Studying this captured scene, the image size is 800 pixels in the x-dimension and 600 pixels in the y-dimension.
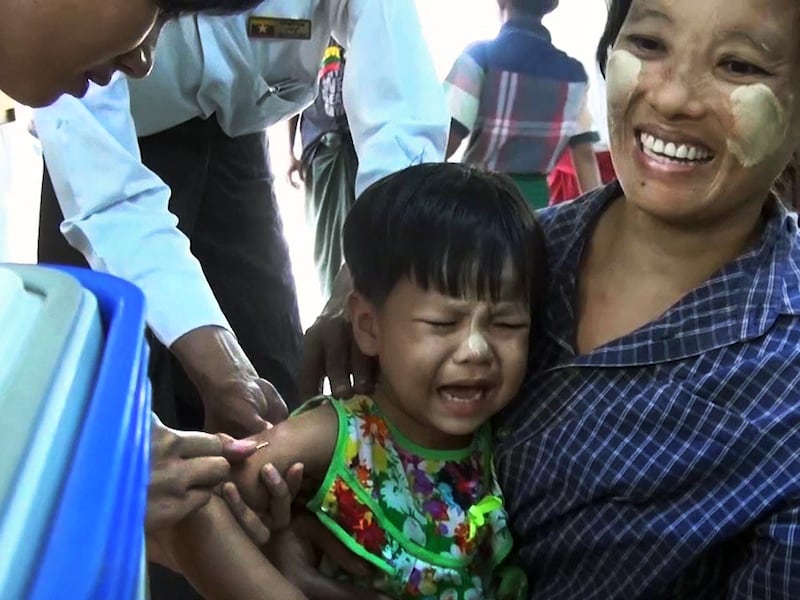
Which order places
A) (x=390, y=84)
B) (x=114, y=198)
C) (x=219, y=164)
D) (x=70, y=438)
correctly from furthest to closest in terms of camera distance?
1. (x=219, y=164)
2. (x=390, y=84)
3. (x=114, y=198)
4. (x=70, y=438)

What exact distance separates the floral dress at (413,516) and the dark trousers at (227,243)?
1.59 ft

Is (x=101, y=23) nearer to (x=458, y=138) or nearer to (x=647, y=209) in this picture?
(x=647, y=209)

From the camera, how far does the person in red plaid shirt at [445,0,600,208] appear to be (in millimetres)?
2684

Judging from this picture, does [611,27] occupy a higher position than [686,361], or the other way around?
[611,27]

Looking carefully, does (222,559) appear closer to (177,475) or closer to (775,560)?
(177,475)

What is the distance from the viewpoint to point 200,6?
0.85 metres

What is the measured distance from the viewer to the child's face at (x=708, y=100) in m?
0.91

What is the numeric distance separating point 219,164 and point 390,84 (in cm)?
30

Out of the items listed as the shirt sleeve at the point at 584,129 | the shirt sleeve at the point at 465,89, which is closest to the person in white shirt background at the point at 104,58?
the shirt sleeve at the point at 465,89

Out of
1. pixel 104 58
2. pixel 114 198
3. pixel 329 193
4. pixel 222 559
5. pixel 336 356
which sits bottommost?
pixel 329 193

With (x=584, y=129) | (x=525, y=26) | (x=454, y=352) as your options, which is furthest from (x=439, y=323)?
(x=584, y=129)

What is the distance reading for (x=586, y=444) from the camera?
960 mm

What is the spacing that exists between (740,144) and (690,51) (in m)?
0.10

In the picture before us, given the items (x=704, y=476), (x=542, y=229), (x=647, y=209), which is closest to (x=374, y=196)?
(x=542, y=229)
